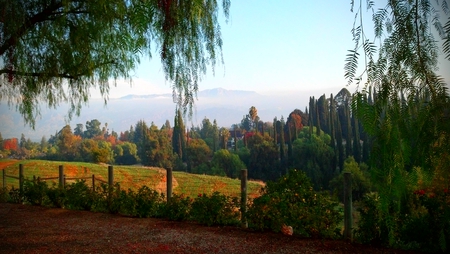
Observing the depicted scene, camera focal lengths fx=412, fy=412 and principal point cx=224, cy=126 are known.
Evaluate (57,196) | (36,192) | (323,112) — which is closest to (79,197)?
(57,196)

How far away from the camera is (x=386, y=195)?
1.44 meters

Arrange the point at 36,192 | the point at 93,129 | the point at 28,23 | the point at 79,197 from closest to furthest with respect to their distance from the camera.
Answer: the point at 28,23, the point at 79,197, the point at 36,192, the point at 93,129

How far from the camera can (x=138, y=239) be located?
523cm

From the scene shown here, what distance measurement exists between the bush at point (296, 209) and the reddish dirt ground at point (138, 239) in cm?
17

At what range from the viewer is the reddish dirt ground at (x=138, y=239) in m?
4.74

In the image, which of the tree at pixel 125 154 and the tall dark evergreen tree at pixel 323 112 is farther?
the tree at pixel 125 154

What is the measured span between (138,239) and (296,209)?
208 centimetres

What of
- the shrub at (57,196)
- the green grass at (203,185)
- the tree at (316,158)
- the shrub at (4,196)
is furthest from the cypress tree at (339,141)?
the shrub at (57,196)

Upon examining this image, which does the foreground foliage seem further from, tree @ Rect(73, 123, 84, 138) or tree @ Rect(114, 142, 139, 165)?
tree @ Rect(73, 123, 84, 138)

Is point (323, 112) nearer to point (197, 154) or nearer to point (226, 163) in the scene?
point (226, 163)

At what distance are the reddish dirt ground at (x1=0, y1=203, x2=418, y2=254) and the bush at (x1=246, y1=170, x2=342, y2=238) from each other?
166 millimetres

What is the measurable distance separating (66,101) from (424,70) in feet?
15.1

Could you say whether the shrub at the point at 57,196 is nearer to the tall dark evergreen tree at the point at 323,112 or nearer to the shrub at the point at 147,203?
the shrub at the point at 147,203

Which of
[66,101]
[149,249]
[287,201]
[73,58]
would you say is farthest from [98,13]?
[287,201]
